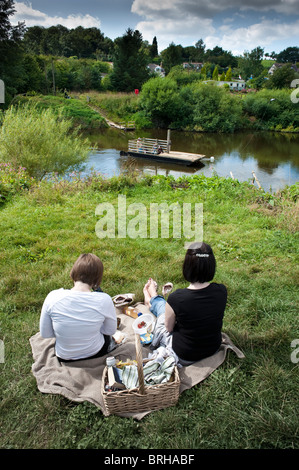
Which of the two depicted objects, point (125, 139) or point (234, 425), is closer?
point (234, 425)

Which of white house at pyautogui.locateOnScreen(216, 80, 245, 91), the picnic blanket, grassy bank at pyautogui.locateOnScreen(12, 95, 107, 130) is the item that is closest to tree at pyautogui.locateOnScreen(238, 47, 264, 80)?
white house at pyautogui.locateOnScreen(216, 80, 245, 91)

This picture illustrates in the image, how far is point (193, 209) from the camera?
6.36m

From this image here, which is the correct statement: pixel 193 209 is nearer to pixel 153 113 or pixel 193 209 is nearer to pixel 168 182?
pixel 168 182

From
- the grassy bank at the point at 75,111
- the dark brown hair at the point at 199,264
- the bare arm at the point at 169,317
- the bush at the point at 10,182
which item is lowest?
the bare arm at the point at 169,317

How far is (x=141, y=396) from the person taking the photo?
1.94 metres

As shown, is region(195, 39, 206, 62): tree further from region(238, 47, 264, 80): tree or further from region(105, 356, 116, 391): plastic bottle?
region(105, 356, 116, 391): plastic bottle

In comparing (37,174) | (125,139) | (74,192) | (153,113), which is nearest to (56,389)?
A: (74,192)

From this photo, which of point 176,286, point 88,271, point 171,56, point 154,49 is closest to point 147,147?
point 176,286

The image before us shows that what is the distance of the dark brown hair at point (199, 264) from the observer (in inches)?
82.1

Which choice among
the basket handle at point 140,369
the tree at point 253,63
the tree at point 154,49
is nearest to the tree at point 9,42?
the basket handle at point 140,369

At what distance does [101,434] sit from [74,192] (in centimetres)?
619

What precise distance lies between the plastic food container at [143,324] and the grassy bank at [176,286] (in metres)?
0.48

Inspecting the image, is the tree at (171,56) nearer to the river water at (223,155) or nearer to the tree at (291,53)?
the tree at (291,53)

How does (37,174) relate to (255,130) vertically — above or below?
below
